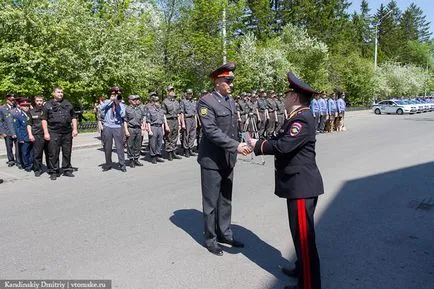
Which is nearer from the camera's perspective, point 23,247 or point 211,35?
point 23,247

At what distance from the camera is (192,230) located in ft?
16.2

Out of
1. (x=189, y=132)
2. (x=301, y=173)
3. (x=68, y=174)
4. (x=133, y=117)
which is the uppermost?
(x=133, y=117)

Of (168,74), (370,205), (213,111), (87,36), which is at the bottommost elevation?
(370,205)

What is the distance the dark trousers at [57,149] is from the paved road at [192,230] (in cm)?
35

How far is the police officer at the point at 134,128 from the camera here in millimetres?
9727

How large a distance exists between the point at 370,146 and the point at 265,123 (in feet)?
16.1

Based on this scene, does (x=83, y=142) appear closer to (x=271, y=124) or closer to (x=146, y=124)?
(x=146, y=124)

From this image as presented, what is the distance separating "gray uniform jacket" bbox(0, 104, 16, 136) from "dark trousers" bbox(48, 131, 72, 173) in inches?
77.6

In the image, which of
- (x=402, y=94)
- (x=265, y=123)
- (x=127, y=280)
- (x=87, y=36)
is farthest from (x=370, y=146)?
Answer: (x=402, y=94)

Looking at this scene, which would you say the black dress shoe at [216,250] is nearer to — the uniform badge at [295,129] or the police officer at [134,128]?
the uniform badge at [295,129]

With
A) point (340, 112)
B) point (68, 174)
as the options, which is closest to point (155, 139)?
point (68, 174)

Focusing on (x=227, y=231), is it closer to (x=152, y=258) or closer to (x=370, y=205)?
(x=152, y=258)

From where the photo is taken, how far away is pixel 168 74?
23219 mm

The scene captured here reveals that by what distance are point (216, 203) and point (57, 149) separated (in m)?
5.23
